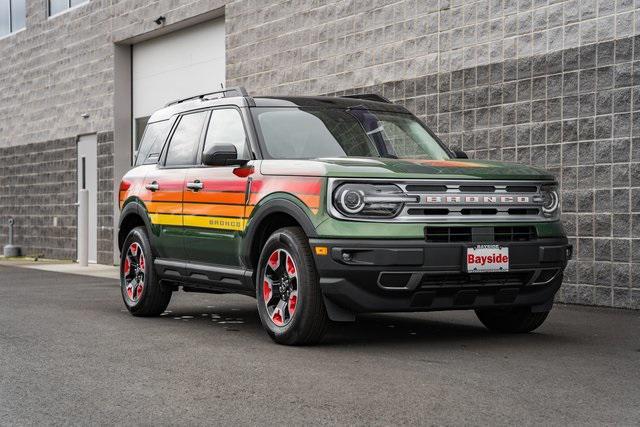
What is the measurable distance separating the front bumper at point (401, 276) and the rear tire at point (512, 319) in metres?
0.80

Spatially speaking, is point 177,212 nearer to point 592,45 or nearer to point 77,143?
point 592,45

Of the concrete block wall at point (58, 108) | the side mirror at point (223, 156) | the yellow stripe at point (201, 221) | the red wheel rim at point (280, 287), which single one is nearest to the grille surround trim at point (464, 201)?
the red wheel rim at point (280, 287)

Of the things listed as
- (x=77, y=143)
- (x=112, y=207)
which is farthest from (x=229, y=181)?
(x=77, y=143)

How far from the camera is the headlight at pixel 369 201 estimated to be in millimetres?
7211

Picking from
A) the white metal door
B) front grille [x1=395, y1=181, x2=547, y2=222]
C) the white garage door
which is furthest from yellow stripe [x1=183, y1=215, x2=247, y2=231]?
the white metal door

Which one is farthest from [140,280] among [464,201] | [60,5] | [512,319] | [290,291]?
[60,5]

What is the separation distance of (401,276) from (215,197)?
2.07 metres

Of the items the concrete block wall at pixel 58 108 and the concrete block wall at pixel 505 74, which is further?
the concrete block wall at pixel 58 108

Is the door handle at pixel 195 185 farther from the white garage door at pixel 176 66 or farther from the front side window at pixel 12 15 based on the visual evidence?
the front side window at pixel 12 15

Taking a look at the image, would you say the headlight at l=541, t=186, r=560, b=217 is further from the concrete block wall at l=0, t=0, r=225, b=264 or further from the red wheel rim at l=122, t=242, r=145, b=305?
the concrete block wall at l=0, t=0, r=225, b=264

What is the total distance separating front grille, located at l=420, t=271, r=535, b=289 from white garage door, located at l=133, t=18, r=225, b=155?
11217mm

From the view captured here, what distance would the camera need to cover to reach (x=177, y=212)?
9227mm

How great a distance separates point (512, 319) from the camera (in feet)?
27.6

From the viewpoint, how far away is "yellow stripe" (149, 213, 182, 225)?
9.22m
